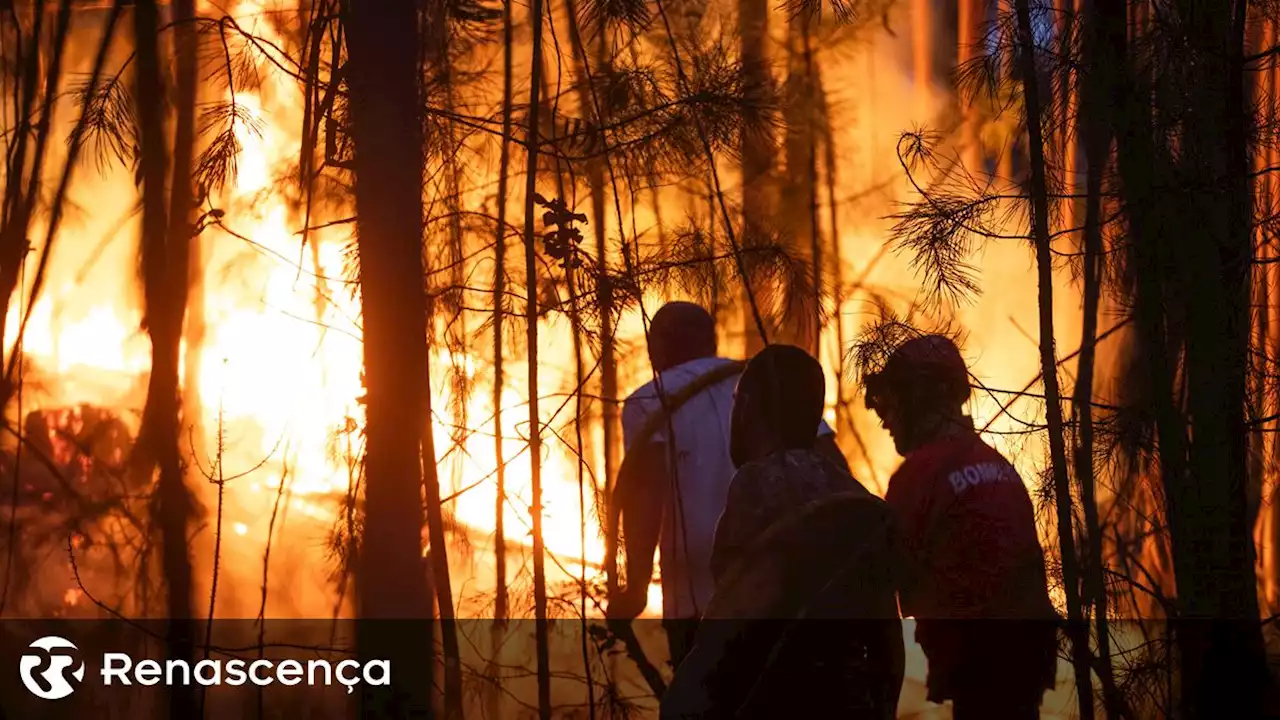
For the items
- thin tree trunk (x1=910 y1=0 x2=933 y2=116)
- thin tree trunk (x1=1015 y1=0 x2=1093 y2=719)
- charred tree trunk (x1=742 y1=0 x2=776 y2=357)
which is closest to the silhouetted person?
thin tree trunk (x1=1015 y1=0 x2=1093 y2=719)

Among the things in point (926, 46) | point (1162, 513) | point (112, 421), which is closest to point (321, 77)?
point (112, 421)

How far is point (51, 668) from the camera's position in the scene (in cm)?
307

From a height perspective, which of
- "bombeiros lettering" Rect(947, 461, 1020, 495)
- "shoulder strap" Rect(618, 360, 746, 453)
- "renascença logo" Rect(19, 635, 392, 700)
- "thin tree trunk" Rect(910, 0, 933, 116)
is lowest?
"renascença logo" Rect(19, 635, 392, 700)

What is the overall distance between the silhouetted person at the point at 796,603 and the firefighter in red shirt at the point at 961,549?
0.85 ft

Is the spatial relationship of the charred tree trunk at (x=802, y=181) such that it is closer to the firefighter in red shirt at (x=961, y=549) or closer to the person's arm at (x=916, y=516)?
the firefighter in red shirt at (x=961, y=549)

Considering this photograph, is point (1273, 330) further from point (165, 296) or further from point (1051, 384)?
point (165, 296)

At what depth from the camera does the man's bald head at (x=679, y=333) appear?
2379mm

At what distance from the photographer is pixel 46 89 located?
314 cm

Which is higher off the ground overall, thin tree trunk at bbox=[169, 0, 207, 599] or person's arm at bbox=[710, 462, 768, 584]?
thin tree trunk at bbox=[169, 0, 207, 599]

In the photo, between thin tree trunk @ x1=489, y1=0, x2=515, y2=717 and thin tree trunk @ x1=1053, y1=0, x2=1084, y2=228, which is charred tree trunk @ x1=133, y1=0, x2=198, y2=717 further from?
thin tree trunk @ x1=1053, y1=0, x2=1084, y2=228

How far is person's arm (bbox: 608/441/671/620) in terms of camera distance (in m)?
2.29

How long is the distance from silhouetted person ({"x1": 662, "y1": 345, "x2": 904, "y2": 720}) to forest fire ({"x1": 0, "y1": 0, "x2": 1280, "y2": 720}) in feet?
1.10

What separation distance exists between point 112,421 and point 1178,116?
2739 mm

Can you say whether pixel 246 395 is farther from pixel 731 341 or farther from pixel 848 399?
pixel 848 399
